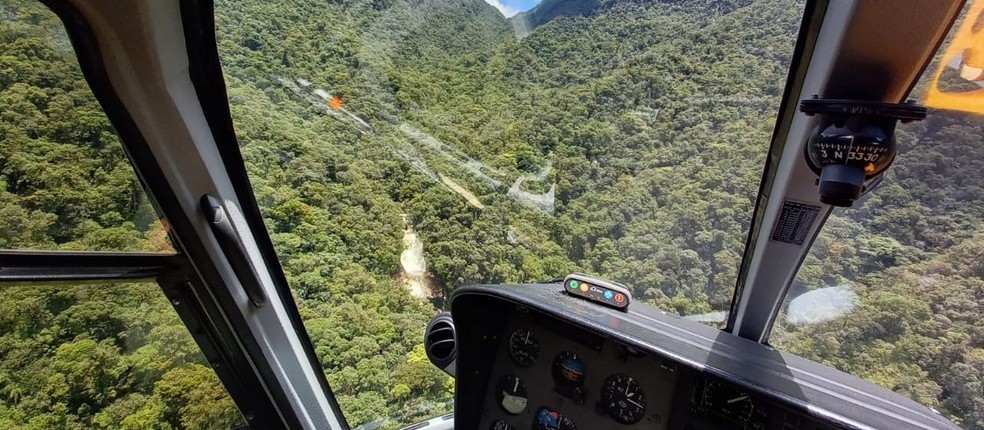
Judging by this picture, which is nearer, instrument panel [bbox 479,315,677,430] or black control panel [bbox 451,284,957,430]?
black control panel [bbox 451,284,957,430]

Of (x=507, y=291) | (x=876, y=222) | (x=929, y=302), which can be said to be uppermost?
(x=876, y=222)

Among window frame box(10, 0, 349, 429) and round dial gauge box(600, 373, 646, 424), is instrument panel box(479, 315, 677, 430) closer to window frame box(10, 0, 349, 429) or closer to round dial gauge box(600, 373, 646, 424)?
round dial gauge box(600, 373, 646, 424)

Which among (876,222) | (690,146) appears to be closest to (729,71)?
(690,146)

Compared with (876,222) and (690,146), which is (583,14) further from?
(876,222)

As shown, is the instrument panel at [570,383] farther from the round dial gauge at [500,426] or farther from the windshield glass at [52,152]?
the windshield glass at [52,152]

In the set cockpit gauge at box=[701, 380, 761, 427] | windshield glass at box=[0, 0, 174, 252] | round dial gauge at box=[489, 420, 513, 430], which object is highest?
windshield glass at box=[0, 0, 174, 252]

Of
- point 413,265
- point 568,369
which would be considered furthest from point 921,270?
point 413,265

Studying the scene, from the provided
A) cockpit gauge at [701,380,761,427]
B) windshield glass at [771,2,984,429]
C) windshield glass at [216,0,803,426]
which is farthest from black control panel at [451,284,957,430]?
windshield glass at [216,0,803,426]
